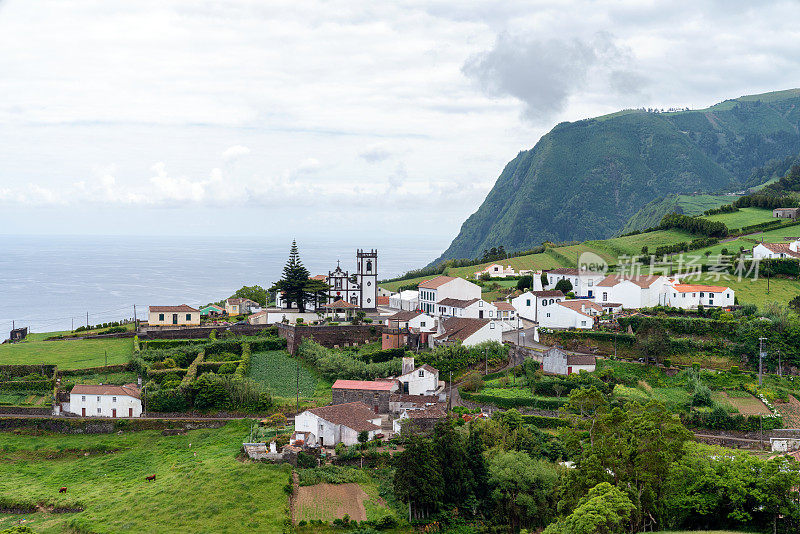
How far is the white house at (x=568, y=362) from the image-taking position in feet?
133

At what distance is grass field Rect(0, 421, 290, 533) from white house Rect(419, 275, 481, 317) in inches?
858

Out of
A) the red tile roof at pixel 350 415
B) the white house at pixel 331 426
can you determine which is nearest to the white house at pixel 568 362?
the red tile roof at pixel 350 415

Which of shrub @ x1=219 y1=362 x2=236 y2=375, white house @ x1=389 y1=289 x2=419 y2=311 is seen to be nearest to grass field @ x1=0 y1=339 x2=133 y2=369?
shrub @ x1=219 y1=362 x2=236 y2=375

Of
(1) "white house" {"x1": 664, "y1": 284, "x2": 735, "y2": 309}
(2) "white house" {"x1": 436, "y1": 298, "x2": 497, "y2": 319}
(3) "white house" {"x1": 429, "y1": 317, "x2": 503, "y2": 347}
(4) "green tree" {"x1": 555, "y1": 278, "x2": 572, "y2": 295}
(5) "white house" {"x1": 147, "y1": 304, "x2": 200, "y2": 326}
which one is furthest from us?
(4) "green tree" {"x1": 555, "y1": 278, "x2": 572, "y2": 295}

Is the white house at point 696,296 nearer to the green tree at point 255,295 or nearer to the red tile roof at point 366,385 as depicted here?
the red tile roof at point 366,385

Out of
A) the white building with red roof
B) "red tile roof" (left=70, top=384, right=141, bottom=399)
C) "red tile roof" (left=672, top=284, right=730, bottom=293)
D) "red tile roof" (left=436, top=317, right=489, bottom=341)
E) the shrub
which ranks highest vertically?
"red tile roof" (left=672, top=284, right=730, bottom=293)

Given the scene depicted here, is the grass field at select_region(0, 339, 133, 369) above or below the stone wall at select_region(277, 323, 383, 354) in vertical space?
below

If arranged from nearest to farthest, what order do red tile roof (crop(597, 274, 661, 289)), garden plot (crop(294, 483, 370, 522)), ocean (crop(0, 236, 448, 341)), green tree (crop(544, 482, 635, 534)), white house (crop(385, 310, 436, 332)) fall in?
green tree (crop(544, 482, 635, 534)) < garden plot (crop(294, 483, 370, 522)) < white house (crop(385, 310, 436, 332)) < red tile roof (crop(597, 274, 661, 289)) < ocean (crop(0, 236, 448, 341))

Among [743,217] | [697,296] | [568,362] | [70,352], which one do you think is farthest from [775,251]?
[70,352]

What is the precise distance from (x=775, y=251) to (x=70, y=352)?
52.9m

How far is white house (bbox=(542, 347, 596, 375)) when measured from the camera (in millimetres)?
40594

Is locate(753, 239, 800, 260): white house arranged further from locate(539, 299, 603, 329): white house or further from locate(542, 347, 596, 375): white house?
locate(542, 347, 596, 375): white house

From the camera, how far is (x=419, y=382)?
131ft

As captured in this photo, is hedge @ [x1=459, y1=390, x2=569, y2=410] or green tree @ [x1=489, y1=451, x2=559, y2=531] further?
hedge @ [x1=459, y1=390, x2=569, y2=410]
